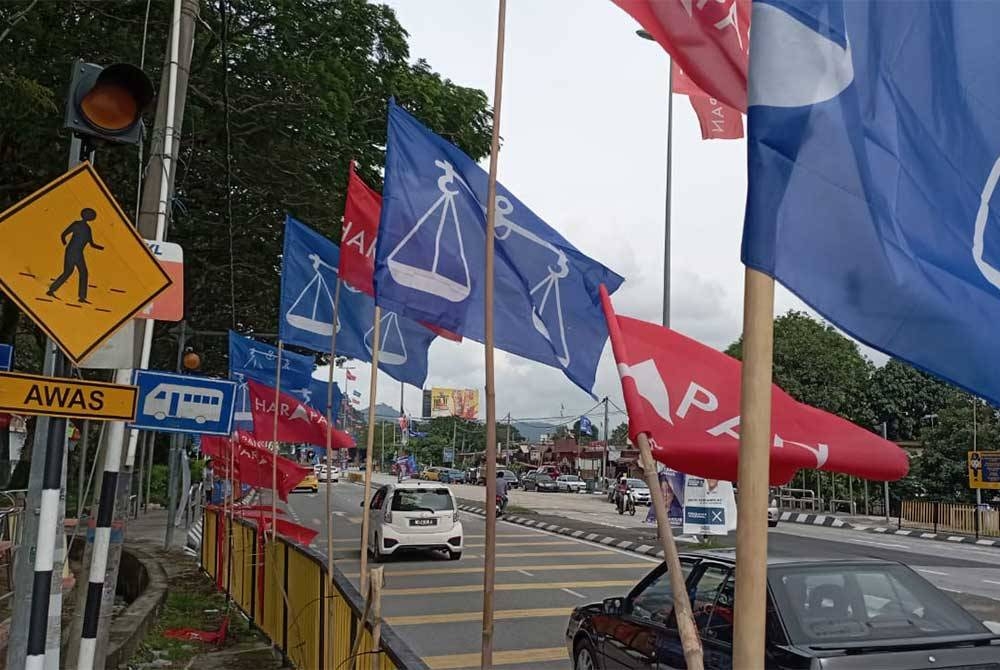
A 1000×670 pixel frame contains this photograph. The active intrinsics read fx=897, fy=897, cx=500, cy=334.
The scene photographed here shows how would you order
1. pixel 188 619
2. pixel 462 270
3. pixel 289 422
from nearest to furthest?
pixel 462 270 < pixel 289 422 < pixel 188 619

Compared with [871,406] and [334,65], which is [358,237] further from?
[871,406]

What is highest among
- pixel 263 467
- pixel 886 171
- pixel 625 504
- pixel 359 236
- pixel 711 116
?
pixel 711 116

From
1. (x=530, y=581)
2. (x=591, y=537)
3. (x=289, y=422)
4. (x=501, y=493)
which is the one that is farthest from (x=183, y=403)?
(x=501, y=493)

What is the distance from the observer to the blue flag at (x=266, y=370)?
1320 cm

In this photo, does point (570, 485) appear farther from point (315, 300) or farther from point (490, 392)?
point (490, 392)

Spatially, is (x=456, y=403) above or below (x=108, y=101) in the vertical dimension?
above

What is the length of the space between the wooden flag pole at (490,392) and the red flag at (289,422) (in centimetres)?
602

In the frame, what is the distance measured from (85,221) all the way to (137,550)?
561 inches

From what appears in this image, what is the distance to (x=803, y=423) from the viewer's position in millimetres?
3541

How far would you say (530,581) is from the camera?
14789 millimetres

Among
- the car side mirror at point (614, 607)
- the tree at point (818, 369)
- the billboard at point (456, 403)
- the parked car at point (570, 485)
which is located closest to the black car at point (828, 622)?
the car side mirror at point (614, 607)

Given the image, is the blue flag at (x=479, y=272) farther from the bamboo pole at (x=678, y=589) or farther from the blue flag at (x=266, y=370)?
the blue flag at (x=266, y=370)

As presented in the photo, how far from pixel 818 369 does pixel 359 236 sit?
3782 cm

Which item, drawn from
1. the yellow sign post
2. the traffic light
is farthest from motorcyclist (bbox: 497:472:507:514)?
the traffic light
